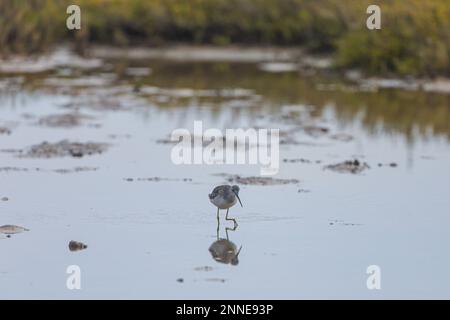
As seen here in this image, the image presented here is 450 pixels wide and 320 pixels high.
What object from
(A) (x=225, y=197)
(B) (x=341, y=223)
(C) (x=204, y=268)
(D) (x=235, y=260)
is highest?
(A) (x=225, y=197)

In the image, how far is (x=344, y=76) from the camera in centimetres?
2247

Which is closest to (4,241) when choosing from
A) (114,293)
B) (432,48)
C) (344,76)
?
(114,293)

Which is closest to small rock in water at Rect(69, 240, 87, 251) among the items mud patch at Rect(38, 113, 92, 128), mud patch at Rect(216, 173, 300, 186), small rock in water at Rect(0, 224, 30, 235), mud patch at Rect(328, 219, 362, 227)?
small rock in water at Rect(0, 224, 30, 235)

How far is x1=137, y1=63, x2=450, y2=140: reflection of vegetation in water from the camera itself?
53.7 ft

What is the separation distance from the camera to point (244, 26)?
27.6 meters

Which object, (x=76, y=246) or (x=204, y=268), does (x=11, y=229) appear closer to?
(x=76, y=246)

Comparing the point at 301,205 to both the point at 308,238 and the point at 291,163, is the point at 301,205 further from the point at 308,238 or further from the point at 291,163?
the point at 291,163

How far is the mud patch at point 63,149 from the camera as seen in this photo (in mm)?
12945

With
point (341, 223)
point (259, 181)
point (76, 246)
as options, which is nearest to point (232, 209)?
point (341, 223)

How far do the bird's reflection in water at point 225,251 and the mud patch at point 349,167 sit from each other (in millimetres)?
3296

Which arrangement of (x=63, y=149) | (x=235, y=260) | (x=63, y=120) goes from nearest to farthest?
(x=235, y=260), (x=63, y=149), (x=63, y=120)

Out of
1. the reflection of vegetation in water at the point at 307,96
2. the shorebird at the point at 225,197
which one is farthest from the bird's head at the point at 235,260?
the reflection of vegetation in water at the point at 307,96

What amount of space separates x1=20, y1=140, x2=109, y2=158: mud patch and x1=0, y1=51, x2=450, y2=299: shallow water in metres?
0.15

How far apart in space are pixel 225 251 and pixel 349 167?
3777mm
